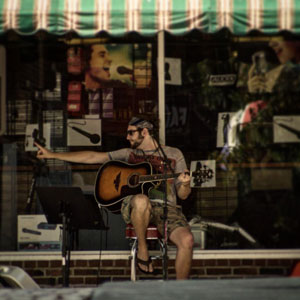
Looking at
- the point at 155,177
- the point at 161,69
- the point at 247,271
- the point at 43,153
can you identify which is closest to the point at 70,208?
the point at 155,177

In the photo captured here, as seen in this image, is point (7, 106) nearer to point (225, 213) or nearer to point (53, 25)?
point (53, 25)

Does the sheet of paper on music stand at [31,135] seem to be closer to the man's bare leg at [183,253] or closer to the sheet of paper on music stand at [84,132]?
the sheet of paper on music stand at [84,132]

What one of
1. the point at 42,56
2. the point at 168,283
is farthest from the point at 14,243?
the point at 168,283

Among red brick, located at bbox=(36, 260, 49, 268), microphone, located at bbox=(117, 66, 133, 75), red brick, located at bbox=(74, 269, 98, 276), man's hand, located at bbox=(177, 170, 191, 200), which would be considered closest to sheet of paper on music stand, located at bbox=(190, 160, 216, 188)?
man's hand, located at bbox=(177, 170, 191, 200)

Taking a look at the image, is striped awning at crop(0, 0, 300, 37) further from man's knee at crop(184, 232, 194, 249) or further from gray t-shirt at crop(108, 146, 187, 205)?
man's knee at crop(184, 232, 194, 249)

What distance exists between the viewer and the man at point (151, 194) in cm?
684

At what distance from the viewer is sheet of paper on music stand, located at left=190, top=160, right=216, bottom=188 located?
25.5 feet

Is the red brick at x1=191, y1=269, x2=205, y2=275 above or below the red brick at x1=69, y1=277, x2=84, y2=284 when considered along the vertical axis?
above

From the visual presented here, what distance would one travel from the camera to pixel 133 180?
7.08 m

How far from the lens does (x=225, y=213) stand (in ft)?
25.6

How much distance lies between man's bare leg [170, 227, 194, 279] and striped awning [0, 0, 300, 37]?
6.64 feet

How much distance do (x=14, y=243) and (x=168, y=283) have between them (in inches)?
230

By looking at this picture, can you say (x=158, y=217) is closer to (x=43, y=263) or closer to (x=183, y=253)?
(x=183, y=253)

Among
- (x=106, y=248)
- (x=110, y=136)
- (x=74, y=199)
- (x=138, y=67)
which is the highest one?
(x=138, y=67)
